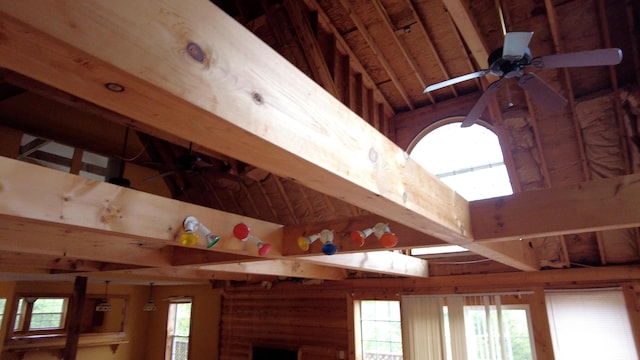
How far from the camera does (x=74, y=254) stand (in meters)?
3.36

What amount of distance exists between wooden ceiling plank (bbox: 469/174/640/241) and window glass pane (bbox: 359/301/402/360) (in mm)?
4010

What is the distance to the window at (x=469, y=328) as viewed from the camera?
4895 mm

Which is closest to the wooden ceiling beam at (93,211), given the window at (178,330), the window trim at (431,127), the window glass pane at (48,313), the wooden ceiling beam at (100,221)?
the wooden ceiling beam at (100,221)

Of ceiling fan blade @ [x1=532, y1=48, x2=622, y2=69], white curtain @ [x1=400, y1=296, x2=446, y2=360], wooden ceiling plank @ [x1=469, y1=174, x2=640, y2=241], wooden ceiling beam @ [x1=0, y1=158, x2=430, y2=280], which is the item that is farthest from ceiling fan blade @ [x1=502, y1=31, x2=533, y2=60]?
white curtain @ [x1=400, y1=296, x2=446, y2=360]

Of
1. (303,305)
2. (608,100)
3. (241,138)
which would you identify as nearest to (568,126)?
(608,100)

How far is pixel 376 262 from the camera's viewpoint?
423 cm

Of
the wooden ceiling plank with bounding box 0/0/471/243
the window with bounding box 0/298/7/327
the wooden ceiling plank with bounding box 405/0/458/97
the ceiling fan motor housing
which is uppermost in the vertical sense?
the wooden ceiling plank with bounding box 405/0/458/97

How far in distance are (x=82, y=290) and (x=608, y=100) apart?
25.9ft

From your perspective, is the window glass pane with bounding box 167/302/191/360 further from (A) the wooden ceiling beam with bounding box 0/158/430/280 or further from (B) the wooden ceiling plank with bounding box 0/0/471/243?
(B) the wooden ceiling plank with bounding box 0/0/471/243

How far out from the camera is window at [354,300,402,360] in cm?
613

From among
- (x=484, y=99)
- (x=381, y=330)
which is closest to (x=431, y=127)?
(x=484, y=99)

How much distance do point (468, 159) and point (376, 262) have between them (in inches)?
75.8

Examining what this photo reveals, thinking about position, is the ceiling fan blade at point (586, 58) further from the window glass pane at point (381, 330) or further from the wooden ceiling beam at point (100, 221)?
the window glass pane at point (381, 330)

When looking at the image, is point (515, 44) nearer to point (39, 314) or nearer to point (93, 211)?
point (93, 211)
